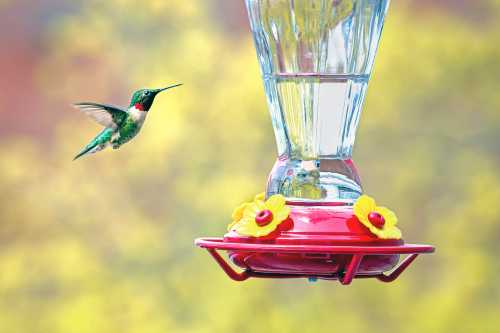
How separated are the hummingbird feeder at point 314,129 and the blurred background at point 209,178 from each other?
10.9ft

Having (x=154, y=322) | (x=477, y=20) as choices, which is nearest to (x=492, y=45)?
(x=477, y=20)

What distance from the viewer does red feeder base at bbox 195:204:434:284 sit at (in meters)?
2.35

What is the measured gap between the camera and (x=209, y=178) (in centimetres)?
613

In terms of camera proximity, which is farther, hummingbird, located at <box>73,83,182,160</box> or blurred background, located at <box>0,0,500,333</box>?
blurred background, located at <box>0,0,500,333</box>

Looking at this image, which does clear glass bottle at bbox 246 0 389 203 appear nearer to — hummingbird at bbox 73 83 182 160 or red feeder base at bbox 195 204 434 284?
red feeder base at bbox 195 204 434 284

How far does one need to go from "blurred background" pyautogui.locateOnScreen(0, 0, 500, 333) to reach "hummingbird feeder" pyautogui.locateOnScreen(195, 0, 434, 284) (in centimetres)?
332

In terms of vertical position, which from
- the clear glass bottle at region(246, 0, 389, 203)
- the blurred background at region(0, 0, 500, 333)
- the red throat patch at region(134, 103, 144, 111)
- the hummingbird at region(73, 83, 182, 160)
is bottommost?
the blurred background at region(0, 0, 500, 333)

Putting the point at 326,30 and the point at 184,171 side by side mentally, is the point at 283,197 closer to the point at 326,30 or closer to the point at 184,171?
the point at 326,30


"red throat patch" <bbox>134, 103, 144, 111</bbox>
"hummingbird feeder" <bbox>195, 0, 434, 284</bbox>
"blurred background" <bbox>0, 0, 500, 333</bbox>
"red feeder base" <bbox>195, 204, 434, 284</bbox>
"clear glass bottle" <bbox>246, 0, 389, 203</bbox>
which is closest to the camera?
"red feeder base" <bbox>195, 204, 434, 284</bbox>

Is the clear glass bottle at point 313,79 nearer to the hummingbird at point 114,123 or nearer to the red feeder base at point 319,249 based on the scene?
the red feeder base at point 319,249

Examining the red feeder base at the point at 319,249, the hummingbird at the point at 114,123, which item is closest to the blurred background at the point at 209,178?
the hummingbird at the point at 114,123

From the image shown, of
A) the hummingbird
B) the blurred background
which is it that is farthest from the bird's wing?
the blurred background

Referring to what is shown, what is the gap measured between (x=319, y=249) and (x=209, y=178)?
382 centimetres

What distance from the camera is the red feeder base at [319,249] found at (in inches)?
92.6
